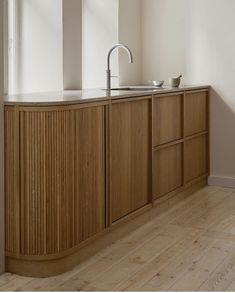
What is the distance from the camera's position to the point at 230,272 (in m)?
2.84

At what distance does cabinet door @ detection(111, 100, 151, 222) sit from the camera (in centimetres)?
331

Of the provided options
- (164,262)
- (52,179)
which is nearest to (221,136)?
(164,262)

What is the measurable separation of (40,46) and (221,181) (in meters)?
2.06

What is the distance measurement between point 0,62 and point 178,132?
197cm

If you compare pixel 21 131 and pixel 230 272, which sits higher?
pixel 21 131

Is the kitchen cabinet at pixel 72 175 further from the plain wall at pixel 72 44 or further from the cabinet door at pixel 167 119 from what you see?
the plain wall at pixel 72 44

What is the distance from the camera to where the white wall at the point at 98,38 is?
4.82 metres

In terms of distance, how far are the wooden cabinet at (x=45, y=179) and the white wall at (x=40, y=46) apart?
1.42 metres

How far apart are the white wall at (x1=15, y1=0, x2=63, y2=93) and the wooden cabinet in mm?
1416

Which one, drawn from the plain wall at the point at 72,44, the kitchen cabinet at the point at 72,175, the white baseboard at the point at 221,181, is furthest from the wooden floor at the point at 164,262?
the plain wall at the point at 72,44

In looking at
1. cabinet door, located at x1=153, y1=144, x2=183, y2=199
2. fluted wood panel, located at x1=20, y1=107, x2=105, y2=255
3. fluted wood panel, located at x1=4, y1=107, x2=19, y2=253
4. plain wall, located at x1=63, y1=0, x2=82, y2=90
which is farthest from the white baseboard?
fluted wood panel, located at x1=4, y1=107, x2=19, y2=253

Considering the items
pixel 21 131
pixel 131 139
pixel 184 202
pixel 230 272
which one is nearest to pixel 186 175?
pixel 184 202

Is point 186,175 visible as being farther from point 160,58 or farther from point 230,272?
point 230,272

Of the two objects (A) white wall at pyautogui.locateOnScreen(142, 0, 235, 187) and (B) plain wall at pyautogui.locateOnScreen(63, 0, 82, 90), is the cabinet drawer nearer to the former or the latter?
(A) white wall at pyautogui.locateOnScreen(142, 0, 235, 187)
